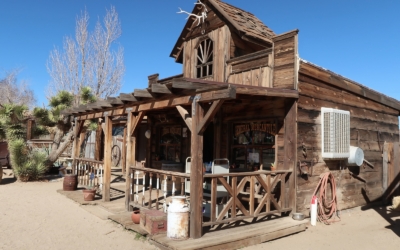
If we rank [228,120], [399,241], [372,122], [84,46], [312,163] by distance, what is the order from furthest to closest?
[84,46]
[372,122]
[228,120]
[312,163]
[399,241]

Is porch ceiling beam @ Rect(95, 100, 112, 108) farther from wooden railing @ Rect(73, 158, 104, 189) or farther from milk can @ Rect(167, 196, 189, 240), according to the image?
milk can @ Rect(167, 196, 189, 240)

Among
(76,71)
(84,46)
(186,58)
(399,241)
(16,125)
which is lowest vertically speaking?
(399,241)

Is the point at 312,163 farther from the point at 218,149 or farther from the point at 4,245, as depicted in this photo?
the point at 4,245

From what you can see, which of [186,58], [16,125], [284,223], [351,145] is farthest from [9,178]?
[351,145]

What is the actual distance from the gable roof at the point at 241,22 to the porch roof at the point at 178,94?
8.59 feet

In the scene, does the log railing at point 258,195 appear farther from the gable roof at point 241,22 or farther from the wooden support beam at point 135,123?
the gable roof at point 241,22

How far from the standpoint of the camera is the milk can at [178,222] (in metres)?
4.80

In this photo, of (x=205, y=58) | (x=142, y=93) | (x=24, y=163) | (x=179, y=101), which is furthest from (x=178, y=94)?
(x=24, y=163)

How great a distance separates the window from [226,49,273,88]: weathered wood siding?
968 mm

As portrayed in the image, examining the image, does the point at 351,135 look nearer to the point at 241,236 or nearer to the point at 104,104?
the point at 241,236

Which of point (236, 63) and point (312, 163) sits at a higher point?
point (236, 63)

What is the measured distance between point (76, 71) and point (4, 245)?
23271mm

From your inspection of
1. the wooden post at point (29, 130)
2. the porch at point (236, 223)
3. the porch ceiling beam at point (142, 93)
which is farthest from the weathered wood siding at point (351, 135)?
the wooden post at point (29, 130)

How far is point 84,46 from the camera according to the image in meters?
26.0
